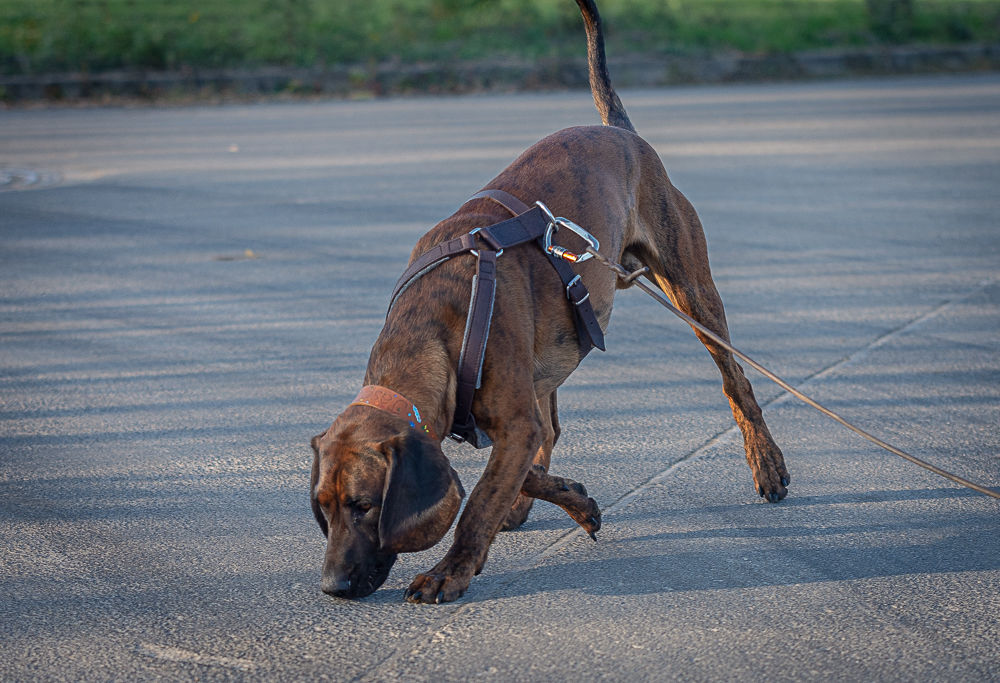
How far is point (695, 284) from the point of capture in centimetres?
445

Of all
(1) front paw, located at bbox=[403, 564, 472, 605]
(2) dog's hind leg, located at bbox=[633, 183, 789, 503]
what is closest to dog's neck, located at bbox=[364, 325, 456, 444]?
(1) front paw, located at bbox=[403, 564, 472, 605]

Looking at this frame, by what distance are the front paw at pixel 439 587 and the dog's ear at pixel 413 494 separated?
318mm

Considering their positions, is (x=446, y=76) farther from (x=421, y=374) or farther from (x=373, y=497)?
(x=373, y=497)

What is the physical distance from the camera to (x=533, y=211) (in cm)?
381

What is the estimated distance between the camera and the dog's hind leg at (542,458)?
396 centimetres

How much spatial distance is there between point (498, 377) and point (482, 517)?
0.44 m

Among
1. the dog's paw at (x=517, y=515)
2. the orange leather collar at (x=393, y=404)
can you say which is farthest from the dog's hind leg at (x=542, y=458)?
the orange leather collar at (x=393, y=404)

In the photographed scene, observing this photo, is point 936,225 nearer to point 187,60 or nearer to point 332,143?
Result: point 332,143

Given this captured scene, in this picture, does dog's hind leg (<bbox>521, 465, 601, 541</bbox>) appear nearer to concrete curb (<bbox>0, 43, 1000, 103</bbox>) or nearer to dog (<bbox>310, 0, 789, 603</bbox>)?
dog (<bbox>310, 0, 789, 603</bbox>)

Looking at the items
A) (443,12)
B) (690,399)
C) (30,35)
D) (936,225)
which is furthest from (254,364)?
(443,12)

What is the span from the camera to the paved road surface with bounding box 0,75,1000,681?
3189mm

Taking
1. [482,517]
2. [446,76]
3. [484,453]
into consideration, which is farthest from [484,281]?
[446,76]

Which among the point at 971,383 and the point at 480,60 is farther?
the point at 480,60

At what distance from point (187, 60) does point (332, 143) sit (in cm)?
877
